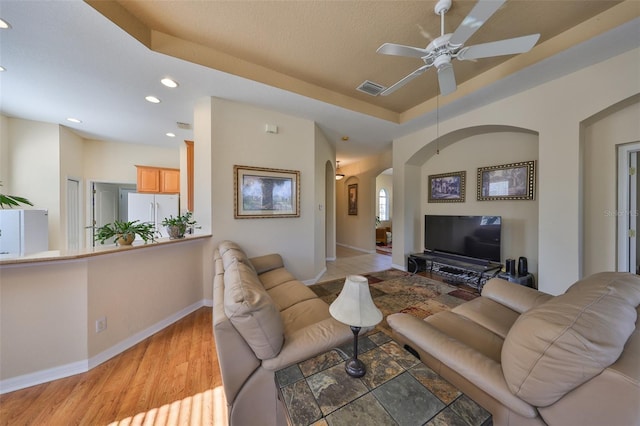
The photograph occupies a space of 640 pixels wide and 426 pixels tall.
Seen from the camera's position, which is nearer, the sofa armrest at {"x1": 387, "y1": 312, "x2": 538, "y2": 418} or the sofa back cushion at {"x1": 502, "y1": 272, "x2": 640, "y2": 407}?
the sofa back cushion at {"x1": 502, "y1": 272, "x2": 640, "y2": 407}

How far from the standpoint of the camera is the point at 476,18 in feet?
4.76

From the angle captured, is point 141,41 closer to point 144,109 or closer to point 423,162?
point 144,109

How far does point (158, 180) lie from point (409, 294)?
5425 millimetres

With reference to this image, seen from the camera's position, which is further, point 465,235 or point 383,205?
point 383,205

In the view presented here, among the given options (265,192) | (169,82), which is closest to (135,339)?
(265,192)

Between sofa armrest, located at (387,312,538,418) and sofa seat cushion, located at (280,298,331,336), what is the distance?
1.97 ft

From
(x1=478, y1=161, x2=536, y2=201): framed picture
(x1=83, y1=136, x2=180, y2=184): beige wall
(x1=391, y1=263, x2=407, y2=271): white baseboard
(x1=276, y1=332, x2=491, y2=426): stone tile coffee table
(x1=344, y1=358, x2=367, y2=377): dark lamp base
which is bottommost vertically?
(x1=391, y1=263, x2=407, y2=271): white baseboard

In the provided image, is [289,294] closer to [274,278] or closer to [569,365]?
[274,278]

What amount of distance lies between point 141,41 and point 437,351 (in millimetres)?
3300

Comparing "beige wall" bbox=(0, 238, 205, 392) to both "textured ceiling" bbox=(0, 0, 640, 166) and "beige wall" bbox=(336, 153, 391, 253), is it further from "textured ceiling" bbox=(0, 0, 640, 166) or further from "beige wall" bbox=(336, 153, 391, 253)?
"beige wall" bbox=(336, 153, 391, 253)

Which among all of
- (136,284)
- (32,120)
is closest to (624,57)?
(136,284)

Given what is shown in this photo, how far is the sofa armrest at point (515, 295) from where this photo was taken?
1.72 meters

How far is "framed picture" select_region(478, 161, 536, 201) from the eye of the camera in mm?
3248

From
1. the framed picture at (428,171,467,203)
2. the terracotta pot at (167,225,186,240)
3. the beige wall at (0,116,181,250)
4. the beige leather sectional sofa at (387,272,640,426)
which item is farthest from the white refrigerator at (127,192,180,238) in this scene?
the framed picture at (428,171,467,203)
